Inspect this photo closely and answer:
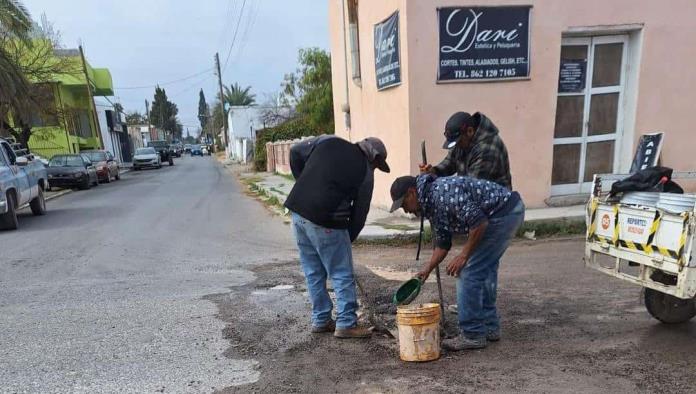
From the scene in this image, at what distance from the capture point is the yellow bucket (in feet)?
11.5

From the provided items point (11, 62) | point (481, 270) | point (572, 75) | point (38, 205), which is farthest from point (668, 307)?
point (11, 62)

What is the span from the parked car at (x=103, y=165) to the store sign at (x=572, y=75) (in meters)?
20.7

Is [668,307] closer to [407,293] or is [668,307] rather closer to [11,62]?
[407,293]

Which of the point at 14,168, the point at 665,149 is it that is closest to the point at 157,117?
the point at 14,168

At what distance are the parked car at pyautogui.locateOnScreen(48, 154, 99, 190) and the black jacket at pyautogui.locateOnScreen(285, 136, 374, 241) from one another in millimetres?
18451

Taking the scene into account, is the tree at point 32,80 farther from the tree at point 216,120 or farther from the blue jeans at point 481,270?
the tree at point 216,120

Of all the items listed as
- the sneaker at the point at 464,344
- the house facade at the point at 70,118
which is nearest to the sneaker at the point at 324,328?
the sneaker at the point at 464,344

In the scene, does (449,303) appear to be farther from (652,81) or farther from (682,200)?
(652,81)

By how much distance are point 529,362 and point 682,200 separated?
154 cm

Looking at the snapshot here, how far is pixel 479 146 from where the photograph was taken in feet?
14.3

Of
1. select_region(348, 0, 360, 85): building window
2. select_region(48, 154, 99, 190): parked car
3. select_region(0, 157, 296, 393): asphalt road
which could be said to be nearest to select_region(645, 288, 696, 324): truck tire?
select_region(0, 157, 296, 393): asphalt road

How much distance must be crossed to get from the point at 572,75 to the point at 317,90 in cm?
2170

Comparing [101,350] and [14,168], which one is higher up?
[14,168]

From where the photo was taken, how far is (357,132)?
11.2 meters
